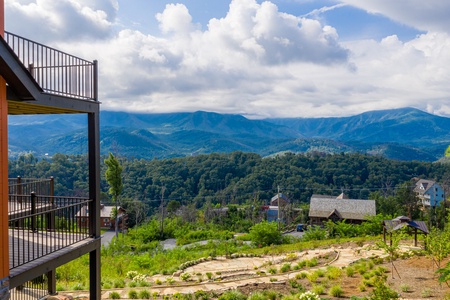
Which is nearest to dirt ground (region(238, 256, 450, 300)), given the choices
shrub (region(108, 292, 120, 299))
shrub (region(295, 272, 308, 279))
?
shrub (region(295, 272, 308, 279))

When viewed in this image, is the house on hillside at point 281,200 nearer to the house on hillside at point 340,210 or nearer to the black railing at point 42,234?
the house on hillside at point 340,210

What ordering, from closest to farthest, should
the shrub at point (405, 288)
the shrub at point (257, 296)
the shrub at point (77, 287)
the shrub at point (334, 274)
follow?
the shrub at point (257, 296) < the shrub at point (405, 288) < the shrub at point (77, 287) < the shrub at point (334, 274)

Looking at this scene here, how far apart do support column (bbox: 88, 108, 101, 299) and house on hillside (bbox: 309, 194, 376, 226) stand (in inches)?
1490

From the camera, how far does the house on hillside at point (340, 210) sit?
43666 mm

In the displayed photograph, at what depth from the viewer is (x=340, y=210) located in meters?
45.7

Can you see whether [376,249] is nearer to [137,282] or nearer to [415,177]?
[137,282]

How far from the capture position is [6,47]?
559cm

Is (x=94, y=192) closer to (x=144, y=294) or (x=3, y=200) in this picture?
(x=3, y=200)

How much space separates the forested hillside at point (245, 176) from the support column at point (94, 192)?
54.6 meters

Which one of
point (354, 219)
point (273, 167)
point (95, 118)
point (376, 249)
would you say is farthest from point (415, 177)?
point (95, 118)

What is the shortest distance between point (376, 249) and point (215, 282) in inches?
336

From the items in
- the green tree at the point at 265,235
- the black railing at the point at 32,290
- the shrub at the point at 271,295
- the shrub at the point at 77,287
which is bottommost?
the green tree at the point at 265,235

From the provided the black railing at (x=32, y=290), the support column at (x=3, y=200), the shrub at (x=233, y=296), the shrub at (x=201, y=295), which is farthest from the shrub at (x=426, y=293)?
the black railing at (x=32, y=290)

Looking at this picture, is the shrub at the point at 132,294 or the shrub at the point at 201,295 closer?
the shrub at the point at 201,295
